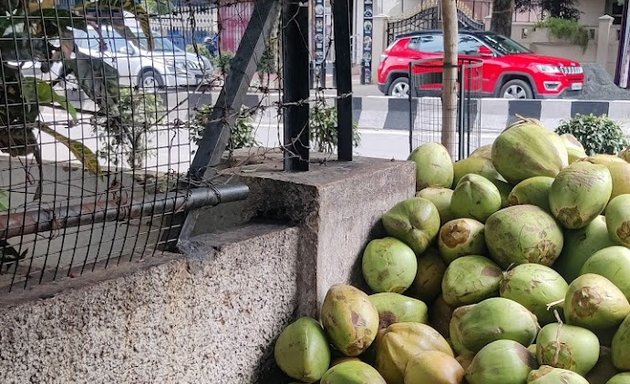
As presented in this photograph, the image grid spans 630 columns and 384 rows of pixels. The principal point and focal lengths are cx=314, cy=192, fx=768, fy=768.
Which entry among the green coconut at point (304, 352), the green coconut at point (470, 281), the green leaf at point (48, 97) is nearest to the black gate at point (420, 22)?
the green coconut at point (470, 281)

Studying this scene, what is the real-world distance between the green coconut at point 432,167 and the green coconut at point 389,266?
0.50 metres

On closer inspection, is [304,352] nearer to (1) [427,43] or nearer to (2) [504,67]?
(2) [504,67]

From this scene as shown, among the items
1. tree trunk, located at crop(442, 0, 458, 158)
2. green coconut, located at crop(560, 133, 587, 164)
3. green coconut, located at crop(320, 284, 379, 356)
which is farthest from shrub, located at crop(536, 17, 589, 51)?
green coconut, located at crop(320, 284, 379, 356)

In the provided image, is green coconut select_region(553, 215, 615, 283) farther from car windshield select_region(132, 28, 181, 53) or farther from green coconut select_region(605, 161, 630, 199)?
car windshield select_region(132, 28, 181, 53)

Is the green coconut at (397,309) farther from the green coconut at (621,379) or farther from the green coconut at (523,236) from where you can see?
the green coconut at (621,379)

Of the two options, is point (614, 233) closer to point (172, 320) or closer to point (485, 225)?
point (485, 225)

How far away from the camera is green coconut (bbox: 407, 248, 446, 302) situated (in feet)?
8.79

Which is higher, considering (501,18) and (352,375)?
(501,18)

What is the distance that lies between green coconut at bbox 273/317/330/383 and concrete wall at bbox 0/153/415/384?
9cm

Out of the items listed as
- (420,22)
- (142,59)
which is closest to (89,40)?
(142,59)

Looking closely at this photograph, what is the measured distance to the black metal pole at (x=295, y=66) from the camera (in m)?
2.54

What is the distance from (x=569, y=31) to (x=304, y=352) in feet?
67.8

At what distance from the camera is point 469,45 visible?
47.5ft

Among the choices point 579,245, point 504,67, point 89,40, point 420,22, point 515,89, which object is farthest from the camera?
point 420,22
